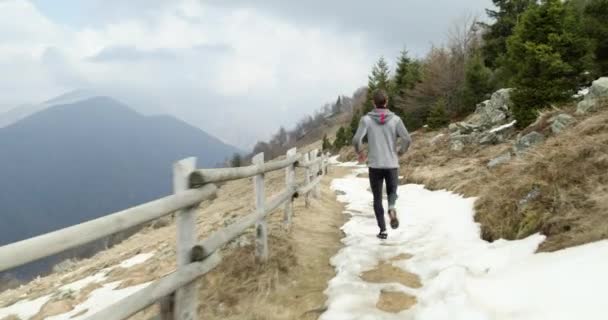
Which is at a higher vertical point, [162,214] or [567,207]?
[162,214]

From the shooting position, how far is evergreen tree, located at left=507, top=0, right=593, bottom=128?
1680 cm

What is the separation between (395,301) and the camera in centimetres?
435

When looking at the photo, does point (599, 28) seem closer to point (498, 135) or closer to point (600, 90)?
point (498, 135)

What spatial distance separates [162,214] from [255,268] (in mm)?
2687

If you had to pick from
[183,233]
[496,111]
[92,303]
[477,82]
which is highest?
[477,82]

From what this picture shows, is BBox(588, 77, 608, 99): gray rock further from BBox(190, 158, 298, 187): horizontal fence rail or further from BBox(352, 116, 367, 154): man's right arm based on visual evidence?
BBox(190, 158, 298, 187): horizontal fence rail

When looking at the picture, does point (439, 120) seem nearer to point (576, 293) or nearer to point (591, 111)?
point (591, 111)

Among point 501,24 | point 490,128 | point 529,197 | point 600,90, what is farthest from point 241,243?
point 501,24

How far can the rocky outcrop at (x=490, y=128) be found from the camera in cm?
1727

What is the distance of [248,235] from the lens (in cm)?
639

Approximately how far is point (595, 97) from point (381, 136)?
6.48 m

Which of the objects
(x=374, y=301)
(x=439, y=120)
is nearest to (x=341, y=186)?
(x=374, y=301)

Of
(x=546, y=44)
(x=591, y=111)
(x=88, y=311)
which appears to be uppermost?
(x=546, y=44)

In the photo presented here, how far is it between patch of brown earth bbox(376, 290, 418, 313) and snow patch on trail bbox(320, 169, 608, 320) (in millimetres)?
70
